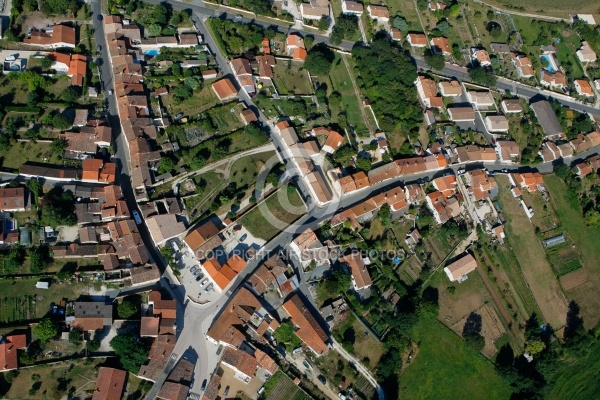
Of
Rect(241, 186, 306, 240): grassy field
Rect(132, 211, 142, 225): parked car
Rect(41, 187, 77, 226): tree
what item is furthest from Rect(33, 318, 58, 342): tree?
Rect(241, 186, 306, 240): grassy field

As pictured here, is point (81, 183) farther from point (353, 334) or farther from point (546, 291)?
point (546, 291)

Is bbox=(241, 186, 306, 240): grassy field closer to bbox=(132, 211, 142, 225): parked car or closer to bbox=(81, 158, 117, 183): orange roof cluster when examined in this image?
bbox=(132, 211, 142, 225): parked car

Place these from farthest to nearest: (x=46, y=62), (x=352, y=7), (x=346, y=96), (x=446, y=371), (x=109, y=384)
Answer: (x=352, y=7) → (x=346, y=96) → (x=46, y=62) → (x=446, y=371) → (x=109, y=384)

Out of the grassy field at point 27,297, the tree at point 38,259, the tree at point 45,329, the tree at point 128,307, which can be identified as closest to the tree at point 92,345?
the tree at point 45,329

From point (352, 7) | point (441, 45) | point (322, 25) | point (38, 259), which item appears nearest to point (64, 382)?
point (38, 259)

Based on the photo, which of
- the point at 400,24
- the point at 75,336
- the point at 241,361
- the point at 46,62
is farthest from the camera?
the point at 400,24

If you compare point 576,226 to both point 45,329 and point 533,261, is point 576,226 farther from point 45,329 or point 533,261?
point 45,329

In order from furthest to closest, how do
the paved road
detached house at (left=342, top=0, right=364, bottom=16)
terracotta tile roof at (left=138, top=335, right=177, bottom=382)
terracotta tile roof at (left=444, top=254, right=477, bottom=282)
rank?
the paved road → detached house at (left=342, top=0, right=364, bottom=16) → terracotta tile roof at (left=444, top=254, right=477, bottom=282) → terracotta tile roof at (left=138, top=335, right=177, bottom=382)
